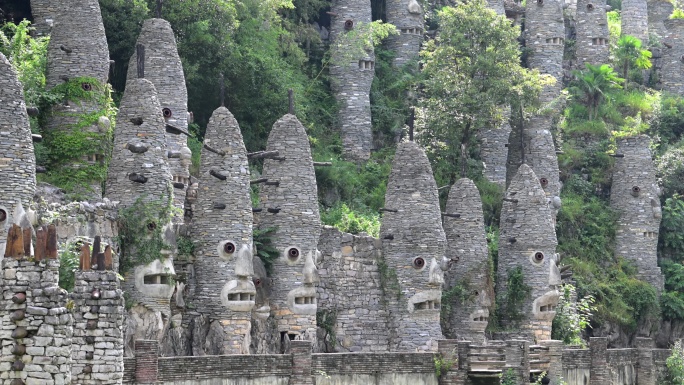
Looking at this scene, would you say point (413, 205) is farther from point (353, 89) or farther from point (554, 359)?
point (353, 89)

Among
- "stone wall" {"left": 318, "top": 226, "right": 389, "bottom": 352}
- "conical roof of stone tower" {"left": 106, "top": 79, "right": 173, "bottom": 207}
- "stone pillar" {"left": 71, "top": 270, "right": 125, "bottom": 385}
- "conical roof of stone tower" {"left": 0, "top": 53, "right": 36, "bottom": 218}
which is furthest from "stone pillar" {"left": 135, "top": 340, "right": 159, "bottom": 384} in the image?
"stone wall" {"left": 318, "top": 226, "right": 389, "bottom": 352}

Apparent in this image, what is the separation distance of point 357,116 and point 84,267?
1231 inches

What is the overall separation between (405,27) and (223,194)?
21.5 m

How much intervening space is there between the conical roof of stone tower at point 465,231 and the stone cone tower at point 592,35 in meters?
21.3

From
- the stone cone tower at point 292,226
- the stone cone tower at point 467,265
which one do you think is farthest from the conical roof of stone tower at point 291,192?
the stone cone tower at point 467,265

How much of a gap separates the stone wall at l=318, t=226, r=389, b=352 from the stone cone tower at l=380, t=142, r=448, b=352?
318mm

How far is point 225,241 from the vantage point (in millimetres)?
36531

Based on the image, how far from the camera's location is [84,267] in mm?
22016

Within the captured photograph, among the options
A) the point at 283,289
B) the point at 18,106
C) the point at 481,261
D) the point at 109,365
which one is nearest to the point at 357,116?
the point at 481,261

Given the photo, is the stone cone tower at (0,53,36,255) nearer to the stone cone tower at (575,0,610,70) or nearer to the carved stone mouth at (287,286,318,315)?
the carved stone mouth at (287,286,318,315)

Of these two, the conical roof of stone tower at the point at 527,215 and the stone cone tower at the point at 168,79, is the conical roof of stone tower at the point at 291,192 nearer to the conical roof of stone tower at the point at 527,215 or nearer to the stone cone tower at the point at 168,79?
the stone cone tower at the point at 168,79

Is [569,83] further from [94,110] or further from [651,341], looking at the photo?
[94,110]

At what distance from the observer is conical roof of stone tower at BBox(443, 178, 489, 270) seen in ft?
143

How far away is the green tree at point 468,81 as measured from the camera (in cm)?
4947
